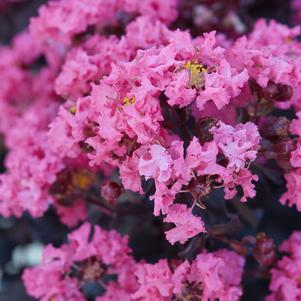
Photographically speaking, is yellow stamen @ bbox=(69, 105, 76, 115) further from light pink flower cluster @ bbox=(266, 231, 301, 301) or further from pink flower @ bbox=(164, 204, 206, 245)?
light pink flower cluster @ bbox=(266, 231, 301, 301)

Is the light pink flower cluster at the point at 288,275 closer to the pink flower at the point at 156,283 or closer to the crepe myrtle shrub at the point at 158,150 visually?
the crepe myrtle shrub at the point at 158,150

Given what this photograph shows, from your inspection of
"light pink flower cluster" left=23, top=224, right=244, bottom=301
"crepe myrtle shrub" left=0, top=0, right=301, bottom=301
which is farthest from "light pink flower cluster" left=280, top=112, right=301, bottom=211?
"light pink flower cluster" left=23, top=224, right=244, bottom=301

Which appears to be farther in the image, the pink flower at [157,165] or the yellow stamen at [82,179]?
the yellow stamen at [82,179]

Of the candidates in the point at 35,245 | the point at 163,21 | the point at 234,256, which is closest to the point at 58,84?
the point at 163,21

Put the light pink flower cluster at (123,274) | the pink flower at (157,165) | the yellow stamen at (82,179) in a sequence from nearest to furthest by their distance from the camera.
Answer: the pink flower at (157,165)
the light pink flower cluster at (123,274)
the yellow stamen at (82,179)

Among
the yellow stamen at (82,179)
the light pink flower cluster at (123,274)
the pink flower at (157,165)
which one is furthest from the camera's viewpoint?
the yellow stamen at (82,179)

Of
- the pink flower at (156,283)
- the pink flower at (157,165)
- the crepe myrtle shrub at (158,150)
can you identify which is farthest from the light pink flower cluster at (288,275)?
the pink flower at (157,165)

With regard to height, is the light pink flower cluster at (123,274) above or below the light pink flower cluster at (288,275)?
above

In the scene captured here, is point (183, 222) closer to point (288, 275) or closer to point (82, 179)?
point (288, 275)
